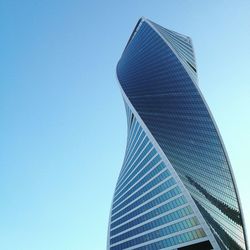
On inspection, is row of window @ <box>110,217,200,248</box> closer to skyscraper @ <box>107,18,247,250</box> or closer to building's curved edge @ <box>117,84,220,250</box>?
skyscraper @ <box>107,18,247,250</box>

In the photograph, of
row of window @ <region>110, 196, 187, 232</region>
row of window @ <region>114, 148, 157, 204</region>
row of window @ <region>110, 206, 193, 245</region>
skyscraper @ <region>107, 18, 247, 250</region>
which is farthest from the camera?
row of window @ <region>114, 148, 157, 204</region>

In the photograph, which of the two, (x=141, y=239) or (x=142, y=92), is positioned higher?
(x=142, y=92)

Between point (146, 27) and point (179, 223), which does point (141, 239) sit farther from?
point (146, 27)

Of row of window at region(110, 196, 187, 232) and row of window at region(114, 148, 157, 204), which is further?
row of window at region(114, 148, 157, 204)

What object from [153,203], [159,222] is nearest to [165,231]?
[159,222]

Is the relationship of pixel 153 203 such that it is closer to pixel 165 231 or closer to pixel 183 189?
pixel 165 231

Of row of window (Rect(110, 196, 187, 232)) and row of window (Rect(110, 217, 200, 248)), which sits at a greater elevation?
row of window (Rect(110, 196, 187, 232))

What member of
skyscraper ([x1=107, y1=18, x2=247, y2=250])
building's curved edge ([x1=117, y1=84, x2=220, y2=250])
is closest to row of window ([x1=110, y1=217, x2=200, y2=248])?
skyscraper ([x1=107, y1=18, x2=247, y2=250])

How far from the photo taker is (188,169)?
330 feet

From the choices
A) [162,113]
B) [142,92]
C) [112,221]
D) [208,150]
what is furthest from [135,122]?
[112,221]

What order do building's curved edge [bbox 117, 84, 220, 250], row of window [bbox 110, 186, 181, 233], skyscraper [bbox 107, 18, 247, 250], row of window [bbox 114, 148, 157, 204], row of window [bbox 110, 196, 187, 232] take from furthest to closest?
1. row of window [bbox 114, 148, 157, 204]
2. row of window [bbox 110, 186, 181, 233]
3. row of window [bbox 110, 196, 187, 232]
4. skyscraper [bbox 107, 18, 247, 250]
5. building's curved edge [bbox 117, 84, 220, 250]

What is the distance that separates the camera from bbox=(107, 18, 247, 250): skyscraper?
82.5 meters

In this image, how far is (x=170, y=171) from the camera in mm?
90000

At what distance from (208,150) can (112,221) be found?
41915mm
